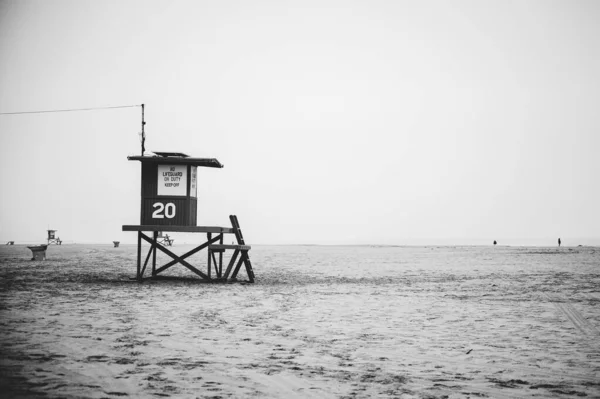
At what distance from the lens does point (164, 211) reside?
18234mm

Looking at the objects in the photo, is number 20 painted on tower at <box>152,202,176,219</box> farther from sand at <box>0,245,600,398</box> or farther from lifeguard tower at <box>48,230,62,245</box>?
lifeguard tower at <box>48,230,62,245</box>

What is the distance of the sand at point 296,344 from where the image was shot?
5730mm

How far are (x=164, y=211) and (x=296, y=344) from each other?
Result: 37.3ft

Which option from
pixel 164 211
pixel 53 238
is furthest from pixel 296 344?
pixel 53 238

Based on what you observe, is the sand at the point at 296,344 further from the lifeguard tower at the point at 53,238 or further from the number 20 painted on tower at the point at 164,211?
the lifeguard tower at the point at 53,238

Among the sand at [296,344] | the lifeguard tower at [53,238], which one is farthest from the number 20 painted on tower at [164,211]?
the lifeguard tower at [53,238]

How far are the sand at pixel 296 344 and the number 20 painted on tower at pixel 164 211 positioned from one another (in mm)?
3685

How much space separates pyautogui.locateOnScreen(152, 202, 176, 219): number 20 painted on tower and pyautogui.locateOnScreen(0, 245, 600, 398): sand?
3.69m

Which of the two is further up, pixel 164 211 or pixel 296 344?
pixel 164 211

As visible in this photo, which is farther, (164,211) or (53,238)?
(53,238)

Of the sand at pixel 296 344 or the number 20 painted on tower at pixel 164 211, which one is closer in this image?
the sand at pixel 296 344

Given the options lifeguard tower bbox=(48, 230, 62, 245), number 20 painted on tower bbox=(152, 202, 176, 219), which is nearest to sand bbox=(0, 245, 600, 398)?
number 20 painted on tower bbox=(152, 202, 176, 219)

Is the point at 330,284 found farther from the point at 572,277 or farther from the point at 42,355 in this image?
the point at 42,355

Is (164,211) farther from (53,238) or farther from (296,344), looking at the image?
(53,238)
